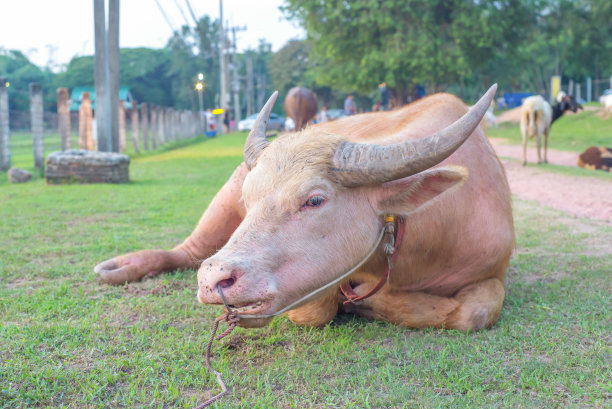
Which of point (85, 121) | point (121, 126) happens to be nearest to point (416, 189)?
point (85, 121)

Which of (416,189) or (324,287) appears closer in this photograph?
(324,287)

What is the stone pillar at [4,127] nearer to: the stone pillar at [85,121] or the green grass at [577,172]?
the stone pillar at [85,121]

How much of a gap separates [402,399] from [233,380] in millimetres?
766

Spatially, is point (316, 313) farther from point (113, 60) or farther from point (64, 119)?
point (64, 119)

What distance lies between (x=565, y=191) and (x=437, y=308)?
23.8ft

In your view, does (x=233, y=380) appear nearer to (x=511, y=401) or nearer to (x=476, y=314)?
(x=511, y=401)

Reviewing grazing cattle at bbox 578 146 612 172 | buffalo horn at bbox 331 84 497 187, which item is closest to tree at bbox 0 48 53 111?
grazing cattle at bbox 578 146 612 172

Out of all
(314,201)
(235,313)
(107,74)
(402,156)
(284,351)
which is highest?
(107,74)

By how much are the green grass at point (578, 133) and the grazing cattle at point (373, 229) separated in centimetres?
1811

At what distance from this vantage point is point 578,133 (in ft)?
84.3

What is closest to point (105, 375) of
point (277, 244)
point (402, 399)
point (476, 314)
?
point (277, 244)

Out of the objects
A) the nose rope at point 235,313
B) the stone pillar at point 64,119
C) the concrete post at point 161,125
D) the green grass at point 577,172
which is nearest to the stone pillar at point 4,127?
the stone pillar at point 64,119

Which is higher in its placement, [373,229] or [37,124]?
[37,124]

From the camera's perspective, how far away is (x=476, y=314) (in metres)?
3.35
